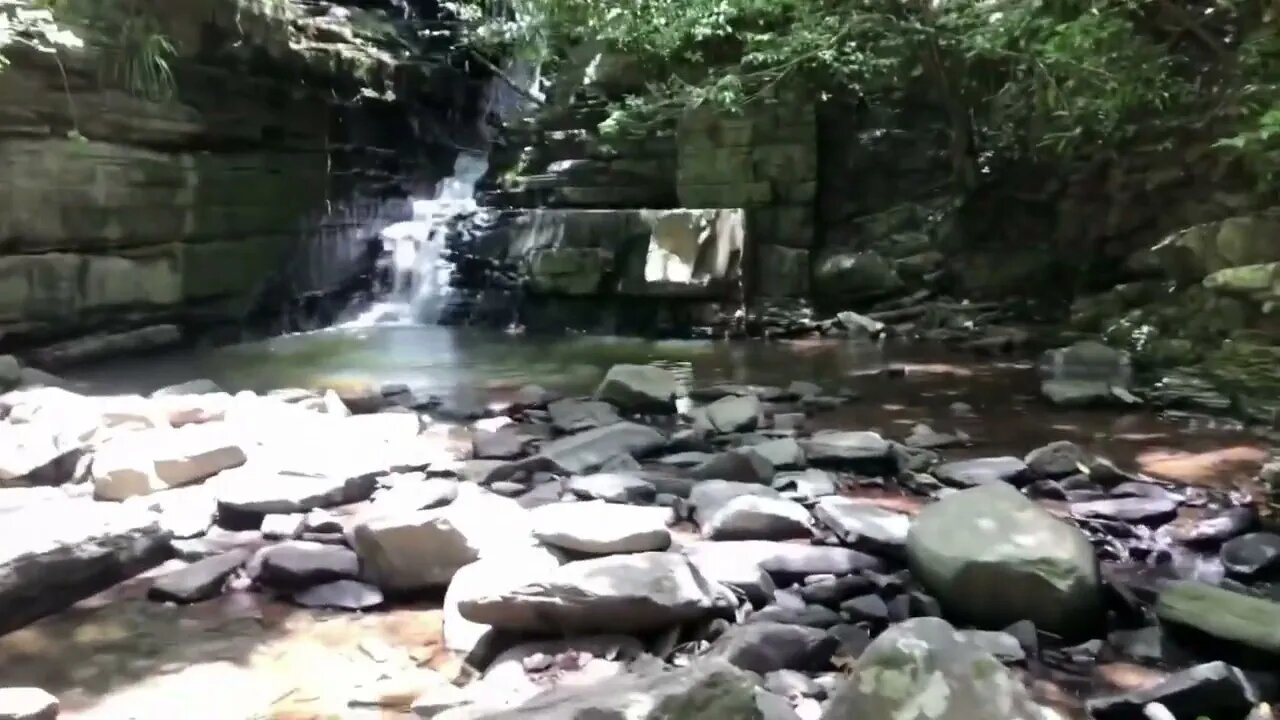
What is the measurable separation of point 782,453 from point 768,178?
6629 millimetres

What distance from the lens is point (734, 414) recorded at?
18.4 feet

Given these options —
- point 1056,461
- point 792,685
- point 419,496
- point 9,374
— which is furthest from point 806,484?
point 9,374

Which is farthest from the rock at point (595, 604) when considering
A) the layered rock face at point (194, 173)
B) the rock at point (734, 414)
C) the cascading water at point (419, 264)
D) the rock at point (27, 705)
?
the cascading water at point (419, 264)

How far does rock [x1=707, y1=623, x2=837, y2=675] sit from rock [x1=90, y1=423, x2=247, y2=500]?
102 inches

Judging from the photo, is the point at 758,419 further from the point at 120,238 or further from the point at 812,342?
the point at 120,238

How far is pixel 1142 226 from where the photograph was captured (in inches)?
366

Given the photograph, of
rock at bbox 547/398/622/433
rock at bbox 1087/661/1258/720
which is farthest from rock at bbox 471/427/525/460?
rock at bbox 1087/661/1258/720

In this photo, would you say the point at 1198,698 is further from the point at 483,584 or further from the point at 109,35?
the point at 109,35

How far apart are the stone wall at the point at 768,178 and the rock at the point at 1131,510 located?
22.6 ft

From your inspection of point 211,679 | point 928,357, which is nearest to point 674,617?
point 211,679

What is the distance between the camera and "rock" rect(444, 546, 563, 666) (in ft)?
9.09

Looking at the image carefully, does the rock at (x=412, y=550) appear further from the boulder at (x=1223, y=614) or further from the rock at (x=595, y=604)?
the boulder at (x=1223, y=614)

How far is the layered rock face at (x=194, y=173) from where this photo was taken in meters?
7.55

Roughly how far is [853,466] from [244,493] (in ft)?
8.53
